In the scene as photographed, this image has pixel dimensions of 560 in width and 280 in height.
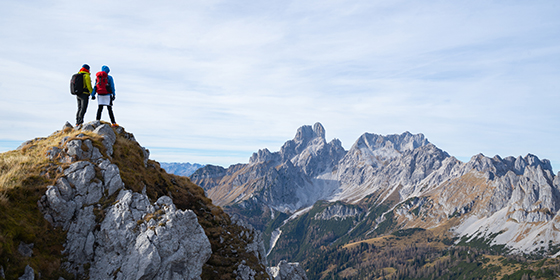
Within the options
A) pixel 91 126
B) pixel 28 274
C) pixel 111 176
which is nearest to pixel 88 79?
pixel 91 126

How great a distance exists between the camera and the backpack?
27656 mm

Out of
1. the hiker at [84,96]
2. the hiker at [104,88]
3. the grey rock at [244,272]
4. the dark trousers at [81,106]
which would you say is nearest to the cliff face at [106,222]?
the grey rock at [244,272]

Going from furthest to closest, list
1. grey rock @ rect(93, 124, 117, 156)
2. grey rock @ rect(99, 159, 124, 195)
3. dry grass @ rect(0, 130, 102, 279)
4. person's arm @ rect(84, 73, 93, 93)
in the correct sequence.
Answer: grey rock @ rect(93, 124, 117, 156)
person's arm @ rect(84, 73, 93, 93)
grey rock @ rect(99, 159, 124, 195)
dry grass @ rect(0, 130, 102, 279)

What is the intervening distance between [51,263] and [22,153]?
503 inches

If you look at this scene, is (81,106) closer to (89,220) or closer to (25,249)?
(89,220)

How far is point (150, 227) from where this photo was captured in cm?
2284

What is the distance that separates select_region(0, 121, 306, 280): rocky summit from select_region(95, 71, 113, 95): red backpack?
3426 mm

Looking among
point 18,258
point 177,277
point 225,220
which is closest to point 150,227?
point 177,277

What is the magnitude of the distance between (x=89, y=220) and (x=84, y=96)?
42.0 ft

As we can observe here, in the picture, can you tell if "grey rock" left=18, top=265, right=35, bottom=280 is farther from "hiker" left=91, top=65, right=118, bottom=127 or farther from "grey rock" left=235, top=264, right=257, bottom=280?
"hiker" left=91, top=65, right=118, bottom=127

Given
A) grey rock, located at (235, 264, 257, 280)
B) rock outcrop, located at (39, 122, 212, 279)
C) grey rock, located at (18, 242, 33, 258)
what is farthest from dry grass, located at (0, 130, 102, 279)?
grey rock, located at (235, 264, 257, 280)

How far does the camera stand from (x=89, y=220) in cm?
2259

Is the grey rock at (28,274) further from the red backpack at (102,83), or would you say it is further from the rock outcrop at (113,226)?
the red backpack at (102,83)

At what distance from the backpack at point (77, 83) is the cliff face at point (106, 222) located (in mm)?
3876
